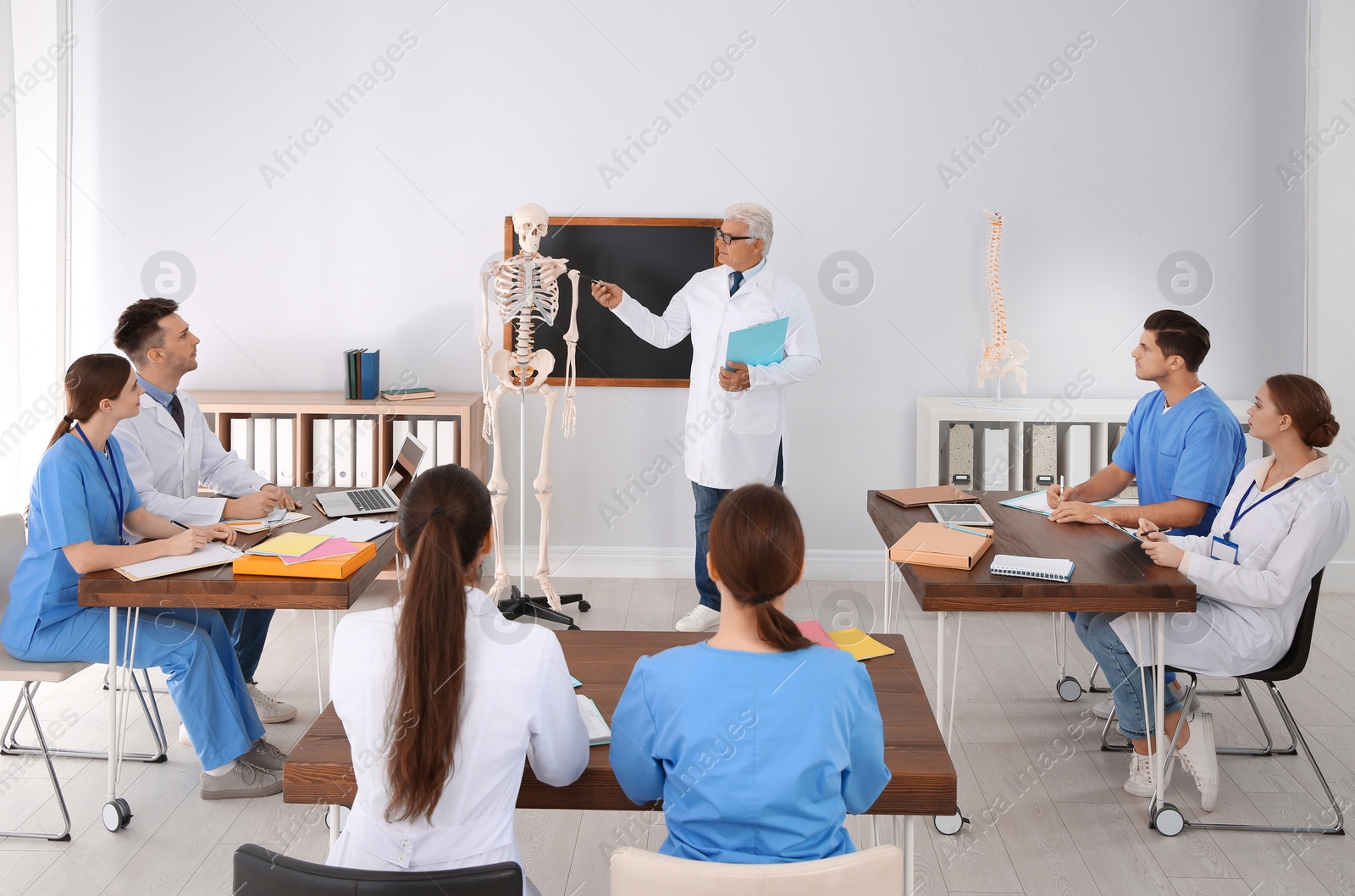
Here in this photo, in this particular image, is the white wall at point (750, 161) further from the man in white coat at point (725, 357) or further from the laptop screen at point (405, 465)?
the laptop screen at point (405, 465)

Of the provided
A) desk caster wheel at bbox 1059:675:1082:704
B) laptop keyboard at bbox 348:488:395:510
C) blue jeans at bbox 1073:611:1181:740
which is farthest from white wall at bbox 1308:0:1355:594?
laptop keyboard at bbox 348:488:395:510

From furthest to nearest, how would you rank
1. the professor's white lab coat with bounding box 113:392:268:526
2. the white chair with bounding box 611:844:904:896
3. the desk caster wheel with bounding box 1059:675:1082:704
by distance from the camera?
the desk caster wheel with bounding box 1059:675:1082:704, the professor's white lab coat with bounding box 113:392:268:526, the white chair with bounding box 611:844:904:896

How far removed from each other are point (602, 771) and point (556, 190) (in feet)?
11.4

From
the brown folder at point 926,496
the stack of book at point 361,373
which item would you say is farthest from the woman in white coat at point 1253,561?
the stack of book at point 361,373

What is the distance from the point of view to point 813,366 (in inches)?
162

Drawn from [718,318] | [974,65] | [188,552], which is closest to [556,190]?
[718,318]

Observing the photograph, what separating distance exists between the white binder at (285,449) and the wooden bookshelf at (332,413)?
13 millimetres

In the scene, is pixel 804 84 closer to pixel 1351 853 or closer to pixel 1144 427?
pixel 1144 427

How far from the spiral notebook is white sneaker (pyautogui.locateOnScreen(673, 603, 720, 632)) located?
176cm

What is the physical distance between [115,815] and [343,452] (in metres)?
2.09

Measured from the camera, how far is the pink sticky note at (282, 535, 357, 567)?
8.58 ft

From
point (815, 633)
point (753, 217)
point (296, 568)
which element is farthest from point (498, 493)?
point (815, 633)

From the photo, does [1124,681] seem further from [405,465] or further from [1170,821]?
[405,465]

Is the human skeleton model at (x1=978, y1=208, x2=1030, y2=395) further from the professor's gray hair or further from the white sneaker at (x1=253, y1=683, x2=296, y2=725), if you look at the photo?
the white sneaker at (x1=253, y1=683, x2=296, y2=725)
